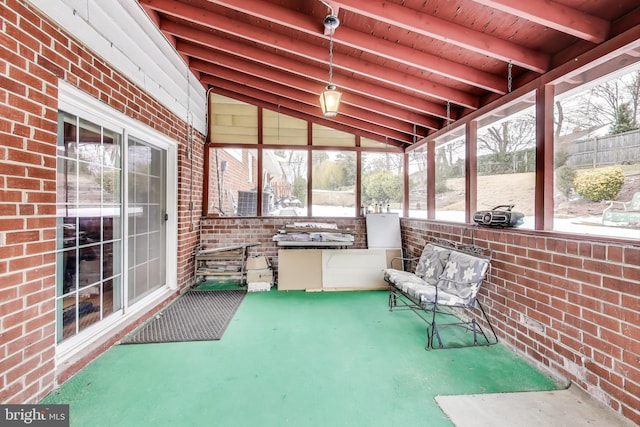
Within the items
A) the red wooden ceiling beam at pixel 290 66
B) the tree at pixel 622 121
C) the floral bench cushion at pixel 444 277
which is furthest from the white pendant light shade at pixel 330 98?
the tree at pixel 622 121

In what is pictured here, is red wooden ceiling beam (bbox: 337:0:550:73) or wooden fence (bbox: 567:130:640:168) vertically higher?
red wooden ceiling beam (bbox: 337:0:550:73)

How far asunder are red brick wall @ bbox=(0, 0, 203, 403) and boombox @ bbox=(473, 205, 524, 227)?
12.9 feet

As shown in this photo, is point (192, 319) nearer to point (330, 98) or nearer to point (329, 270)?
point (329, 270)

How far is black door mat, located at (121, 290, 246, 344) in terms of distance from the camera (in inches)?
118

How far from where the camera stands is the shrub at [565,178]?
97.6 inches

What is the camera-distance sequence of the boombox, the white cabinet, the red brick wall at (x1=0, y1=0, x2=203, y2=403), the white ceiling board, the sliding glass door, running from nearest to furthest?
the red brick wall at (x1=0, y1=0, x2=203, y2=403)
the white ceiling board
the boombox
the sliding glass door
the white cabinet

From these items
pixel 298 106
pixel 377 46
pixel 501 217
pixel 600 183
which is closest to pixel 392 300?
pixel 501 217

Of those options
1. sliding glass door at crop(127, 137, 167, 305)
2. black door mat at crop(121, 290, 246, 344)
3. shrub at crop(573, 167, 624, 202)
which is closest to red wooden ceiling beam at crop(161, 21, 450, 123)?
sliding glass door at crop(127, 137, 167, 305)

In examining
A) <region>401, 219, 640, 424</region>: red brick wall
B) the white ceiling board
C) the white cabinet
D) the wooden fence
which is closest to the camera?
<region>401, 219, 640, 424</region>: red brick wall

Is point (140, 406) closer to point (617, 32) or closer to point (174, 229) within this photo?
point (174, 229)

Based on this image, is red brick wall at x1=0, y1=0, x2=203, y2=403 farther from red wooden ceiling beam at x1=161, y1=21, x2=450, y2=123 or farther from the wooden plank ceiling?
red wooden ceiling beam at x1=161, y1=21, x2=450, y2=123

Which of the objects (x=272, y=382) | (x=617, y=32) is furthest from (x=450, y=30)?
(x=272, y=382)

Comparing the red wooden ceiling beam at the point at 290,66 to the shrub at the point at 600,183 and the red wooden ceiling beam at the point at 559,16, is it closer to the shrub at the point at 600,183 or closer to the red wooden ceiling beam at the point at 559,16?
the red wooden ceiling beam at the point at 559,16

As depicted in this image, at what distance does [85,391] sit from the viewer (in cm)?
213
